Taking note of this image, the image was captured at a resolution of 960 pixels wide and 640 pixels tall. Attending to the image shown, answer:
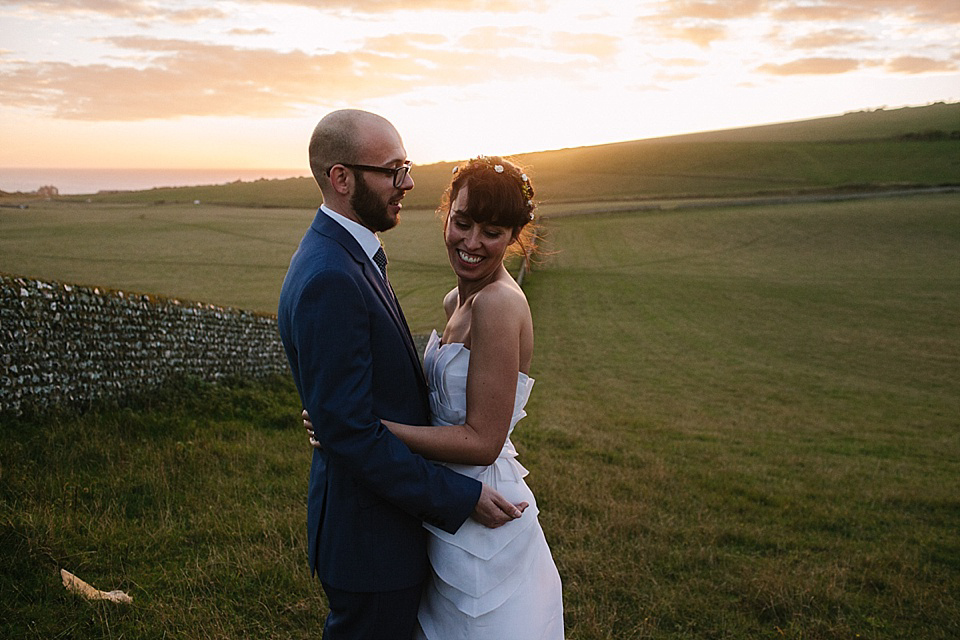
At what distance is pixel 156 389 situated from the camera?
320 inches

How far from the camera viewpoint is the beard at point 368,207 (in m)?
2.55

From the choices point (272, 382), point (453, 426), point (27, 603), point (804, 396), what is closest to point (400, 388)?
point (453, 426)

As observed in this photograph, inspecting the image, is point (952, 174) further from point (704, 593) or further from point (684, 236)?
point (704, 593)

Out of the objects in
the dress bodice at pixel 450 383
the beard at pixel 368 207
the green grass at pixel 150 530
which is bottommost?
the green grass at pixel 150 530

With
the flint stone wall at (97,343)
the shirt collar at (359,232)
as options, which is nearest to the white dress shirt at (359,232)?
the shirt collar at (359,232)

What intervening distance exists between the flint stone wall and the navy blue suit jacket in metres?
5.12

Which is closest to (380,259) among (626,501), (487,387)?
(487,387)

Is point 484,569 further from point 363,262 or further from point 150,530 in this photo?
point 150,530

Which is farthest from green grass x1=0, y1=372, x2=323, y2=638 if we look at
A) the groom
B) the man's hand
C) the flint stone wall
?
the man's hand

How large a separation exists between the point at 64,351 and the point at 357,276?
231 inches

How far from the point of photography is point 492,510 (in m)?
2.53

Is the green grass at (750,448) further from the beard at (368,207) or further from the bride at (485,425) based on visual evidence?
the beard at (368,207)

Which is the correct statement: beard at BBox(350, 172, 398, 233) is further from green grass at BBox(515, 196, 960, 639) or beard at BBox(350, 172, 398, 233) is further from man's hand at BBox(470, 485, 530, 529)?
green grass at BBox(515, 196, 960, 639)

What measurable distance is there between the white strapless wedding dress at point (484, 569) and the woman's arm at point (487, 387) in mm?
135
